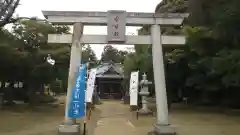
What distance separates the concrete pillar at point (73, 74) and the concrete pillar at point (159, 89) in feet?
9.20

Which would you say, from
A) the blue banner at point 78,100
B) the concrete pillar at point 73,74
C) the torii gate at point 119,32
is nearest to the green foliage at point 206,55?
the torii gate at point 119,32

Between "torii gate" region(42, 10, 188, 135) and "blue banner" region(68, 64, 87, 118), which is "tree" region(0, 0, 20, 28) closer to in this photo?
"torii gate" region(42, 10, 188, 135)

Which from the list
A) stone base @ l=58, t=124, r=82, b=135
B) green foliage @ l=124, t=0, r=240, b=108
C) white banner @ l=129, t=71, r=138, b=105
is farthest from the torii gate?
white banner @ l=129, t=71, r=138, b=105

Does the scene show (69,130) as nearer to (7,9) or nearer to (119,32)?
(119,32)

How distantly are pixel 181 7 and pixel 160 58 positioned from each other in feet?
39.1

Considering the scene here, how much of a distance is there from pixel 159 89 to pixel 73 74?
317cm

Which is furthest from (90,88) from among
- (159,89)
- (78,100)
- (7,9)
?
(7,9)

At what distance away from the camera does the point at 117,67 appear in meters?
44.8

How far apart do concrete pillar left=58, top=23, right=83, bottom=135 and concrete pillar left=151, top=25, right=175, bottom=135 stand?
9.20 ft

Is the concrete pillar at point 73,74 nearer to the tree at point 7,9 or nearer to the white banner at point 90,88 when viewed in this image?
the white banner at point 90,88

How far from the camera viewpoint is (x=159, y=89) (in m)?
12.2

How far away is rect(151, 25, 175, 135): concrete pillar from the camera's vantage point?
11842 millimetres

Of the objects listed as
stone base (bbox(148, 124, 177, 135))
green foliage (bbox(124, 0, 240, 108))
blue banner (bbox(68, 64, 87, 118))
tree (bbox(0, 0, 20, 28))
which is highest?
tree (bbox(0, 0, 20, 28))

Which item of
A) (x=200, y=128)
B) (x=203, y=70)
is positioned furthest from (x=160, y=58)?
(x=203, y=70)
